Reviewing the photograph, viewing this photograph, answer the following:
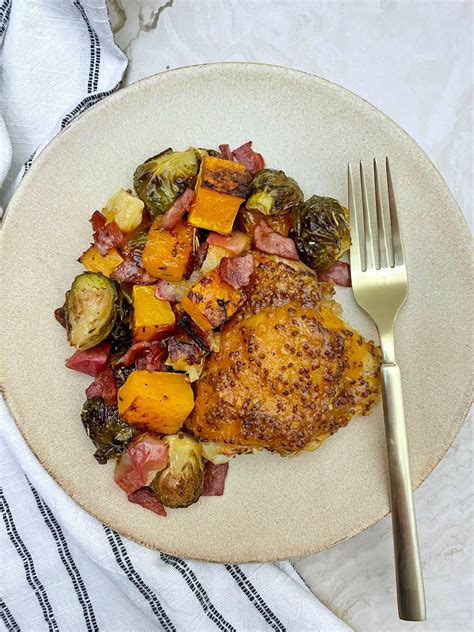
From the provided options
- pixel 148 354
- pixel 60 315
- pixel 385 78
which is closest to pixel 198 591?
pixel 148 354

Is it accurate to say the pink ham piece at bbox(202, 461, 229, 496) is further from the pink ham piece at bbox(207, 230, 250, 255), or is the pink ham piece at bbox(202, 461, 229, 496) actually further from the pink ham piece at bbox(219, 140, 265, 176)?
the pink ham piece at bbox(219, 140, 265, 176)

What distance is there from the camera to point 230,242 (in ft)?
10.2

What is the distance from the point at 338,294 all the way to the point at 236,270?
0.68 meters

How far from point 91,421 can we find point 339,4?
9.64 feet

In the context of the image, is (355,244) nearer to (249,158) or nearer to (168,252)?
(249,158)

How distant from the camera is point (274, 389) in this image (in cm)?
296

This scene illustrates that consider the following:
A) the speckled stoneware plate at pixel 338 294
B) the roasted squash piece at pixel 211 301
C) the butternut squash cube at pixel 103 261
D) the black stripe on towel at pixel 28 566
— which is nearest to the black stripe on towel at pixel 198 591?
the speckled stoneware plate at pixel 338 294

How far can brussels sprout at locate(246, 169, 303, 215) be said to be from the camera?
3.10 m

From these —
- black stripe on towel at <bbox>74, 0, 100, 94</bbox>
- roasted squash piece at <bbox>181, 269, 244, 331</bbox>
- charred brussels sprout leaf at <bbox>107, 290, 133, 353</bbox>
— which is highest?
black stripe on towel at <bbox>74, 0, 100, 94</bbox>

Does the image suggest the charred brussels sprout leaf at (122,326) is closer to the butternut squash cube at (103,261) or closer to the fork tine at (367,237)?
the butternut squash cube at (103,261)

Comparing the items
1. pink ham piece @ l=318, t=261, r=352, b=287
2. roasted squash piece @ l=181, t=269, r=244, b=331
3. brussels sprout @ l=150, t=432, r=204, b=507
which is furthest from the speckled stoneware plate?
roasted squash piece @ l=181, t=269, r=244, b=331

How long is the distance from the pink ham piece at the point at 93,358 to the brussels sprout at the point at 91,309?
4.5 inches

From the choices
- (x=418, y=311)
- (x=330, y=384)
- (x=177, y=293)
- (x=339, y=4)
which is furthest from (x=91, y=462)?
(x=339, y=4)

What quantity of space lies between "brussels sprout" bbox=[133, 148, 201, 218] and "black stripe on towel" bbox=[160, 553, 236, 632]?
6.56 ft
